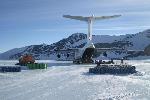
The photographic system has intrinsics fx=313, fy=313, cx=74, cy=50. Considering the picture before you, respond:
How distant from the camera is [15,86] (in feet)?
124

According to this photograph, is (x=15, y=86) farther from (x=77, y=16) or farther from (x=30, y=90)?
(x=77, y=16)

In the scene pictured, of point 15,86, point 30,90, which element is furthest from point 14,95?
point 15,86

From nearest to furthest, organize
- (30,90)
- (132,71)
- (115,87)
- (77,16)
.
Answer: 1. (30,90)
2. (115,87)
3. (132,71)
4. (77,16)

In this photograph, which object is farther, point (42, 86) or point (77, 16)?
point (77, 16)

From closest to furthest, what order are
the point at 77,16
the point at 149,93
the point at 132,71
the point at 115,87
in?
the point at 149,93, the point at 115,87, the point at 132,71, the point at 77,16

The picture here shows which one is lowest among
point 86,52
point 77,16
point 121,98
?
point 121,98

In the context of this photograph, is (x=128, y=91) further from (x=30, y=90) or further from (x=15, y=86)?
(x=15, y=86)

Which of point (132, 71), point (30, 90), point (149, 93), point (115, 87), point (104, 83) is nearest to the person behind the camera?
point (149, 93)

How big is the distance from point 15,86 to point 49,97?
8968 millimetres

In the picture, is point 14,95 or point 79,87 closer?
point 14,95

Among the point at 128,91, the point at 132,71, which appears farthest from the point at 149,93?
the point at 132,71

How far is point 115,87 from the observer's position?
3681 centimetres

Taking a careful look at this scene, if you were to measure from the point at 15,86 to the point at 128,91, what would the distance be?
13538 millimetres

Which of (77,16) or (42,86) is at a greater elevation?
(77,16)
